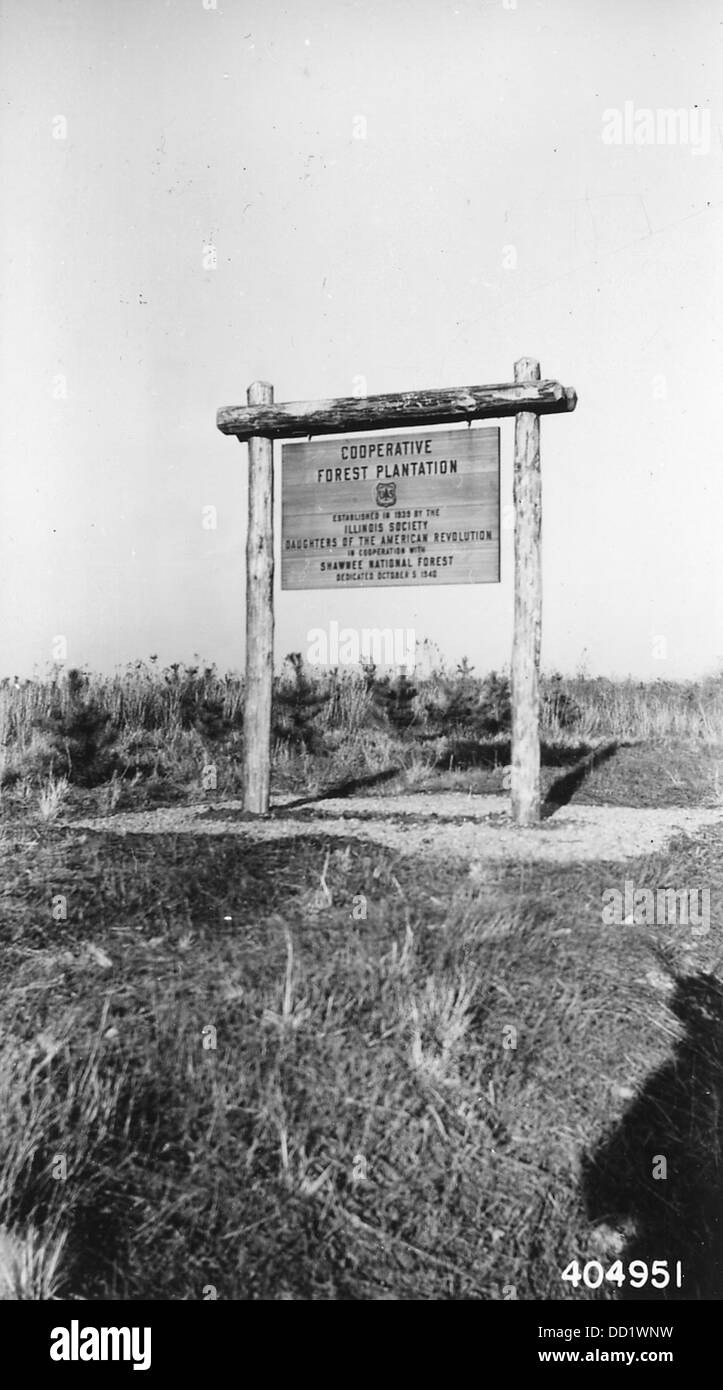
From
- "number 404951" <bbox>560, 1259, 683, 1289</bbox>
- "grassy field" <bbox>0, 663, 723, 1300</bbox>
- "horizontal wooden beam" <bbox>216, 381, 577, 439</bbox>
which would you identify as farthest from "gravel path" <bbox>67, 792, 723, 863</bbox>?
"horizontal wooden beam" <bbox>216, 381, 577, 439</bbox>

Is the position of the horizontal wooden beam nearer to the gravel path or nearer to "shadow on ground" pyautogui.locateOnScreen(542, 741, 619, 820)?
the gravel path

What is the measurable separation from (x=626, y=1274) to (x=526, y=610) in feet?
14.9

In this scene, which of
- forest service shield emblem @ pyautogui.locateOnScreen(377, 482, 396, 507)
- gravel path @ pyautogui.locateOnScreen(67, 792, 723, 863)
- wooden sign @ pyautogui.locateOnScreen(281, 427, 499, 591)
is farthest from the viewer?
forest service shield emblem @ pyautogui.locateOnScreen(377, 482, 396, 507)

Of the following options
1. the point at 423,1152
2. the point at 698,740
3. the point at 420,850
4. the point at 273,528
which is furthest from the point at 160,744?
the point at 423,1152

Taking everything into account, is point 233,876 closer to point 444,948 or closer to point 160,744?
point 444,948

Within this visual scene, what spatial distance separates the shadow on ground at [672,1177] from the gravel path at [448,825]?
6.86ft

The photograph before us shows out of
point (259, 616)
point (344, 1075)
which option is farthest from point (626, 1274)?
point (259, 616)

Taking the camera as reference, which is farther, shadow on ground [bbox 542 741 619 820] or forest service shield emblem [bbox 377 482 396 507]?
shadow on ground [bbox 542 741 619 820]

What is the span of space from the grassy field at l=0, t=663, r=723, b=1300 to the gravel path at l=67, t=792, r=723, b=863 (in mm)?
422

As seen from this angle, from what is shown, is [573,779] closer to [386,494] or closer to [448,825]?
[448,825]

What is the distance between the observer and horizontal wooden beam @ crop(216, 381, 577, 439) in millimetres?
6598

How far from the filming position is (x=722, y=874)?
5539 millimetres

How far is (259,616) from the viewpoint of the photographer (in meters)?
7.22

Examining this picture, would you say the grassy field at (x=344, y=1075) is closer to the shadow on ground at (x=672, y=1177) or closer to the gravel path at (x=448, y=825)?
the shadow on ground at (x=672, y=1177)
